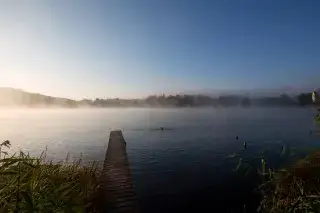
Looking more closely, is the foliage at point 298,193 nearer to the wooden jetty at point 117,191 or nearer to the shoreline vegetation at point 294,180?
the shoreline vegetation at point 294,180

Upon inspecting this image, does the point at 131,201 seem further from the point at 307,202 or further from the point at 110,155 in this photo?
the point at 110,155

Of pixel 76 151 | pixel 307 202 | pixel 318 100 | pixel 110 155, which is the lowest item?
pixel 76 151

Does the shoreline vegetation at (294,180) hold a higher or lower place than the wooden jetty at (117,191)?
higher

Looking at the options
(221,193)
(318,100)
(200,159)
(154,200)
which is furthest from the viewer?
(200,159)

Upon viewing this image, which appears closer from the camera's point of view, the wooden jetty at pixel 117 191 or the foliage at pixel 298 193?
Answer: the foliage at pixel 298 193

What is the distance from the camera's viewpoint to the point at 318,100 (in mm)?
4492

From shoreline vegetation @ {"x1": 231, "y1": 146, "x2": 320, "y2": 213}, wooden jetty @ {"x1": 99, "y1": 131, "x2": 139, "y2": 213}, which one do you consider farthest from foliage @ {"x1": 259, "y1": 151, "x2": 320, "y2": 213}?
wooden jetty @ {"x1": 99, "y1": 131, "x2": 139, "y2": 213}

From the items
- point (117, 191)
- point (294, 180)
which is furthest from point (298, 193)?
point (117, 191)

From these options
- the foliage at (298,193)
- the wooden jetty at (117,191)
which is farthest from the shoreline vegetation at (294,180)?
the wooden jetty at (117,191)

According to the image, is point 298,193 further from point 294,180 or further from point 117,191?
point 117,191

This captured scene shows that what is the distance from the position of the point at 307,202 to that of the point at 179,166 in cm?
3594

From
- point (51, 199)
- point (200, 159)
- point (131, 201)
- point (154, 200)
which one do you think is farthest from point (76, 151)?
point (51, 199)

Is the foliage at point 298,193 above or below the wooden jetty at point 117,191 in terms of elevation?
above

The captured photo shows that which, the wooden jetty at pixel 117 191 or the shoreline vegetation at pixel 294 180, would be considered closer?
the shoreline vegetation at pixel 294 180
